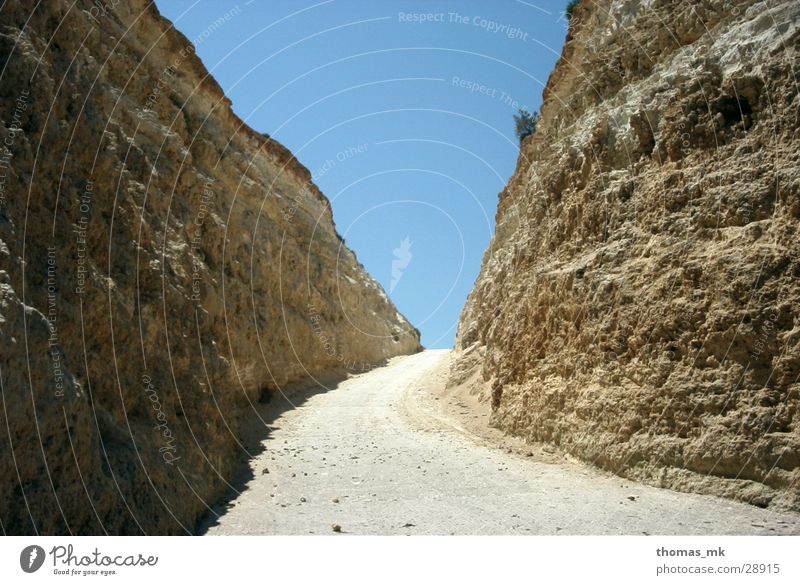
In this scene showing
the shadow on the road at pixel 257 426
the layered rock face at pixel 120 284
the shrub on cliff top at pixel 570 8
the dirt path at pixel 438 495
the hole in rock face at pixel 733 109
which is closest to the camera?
the layered rock face at pixel 120 284

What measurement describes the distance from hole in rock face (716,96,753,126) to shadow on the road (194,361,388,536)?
484 inches

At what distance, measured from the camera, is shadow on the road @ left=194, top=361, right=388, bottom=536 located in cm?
1089

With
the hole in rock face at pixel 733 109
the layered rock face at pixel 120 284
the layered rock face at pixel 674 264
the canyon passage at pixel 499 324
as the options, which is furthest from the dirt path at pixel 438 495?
the hole in rock face at pixel 733 109

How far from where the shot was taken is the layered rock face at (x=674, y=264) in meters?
10.5

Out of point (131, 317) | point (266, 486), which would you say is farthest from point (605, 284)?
point (131, 317)

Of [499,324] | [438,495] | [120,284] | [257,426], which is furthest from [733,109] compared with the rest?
[257,426]

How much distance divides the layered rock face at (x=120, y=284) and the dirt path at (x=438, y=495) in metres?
1.42

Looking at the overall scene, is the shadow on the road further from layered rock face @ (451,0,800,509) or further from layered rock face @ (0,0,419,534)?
layered rock face @ (451,0,800,509)

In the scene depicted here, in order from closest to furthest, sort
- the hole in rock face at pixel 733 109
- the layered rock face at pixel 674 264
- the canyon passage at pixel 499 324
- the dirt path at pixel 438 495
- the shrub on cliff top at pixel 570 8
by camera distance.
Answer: the canyon passage at pixel 499 324, the dirt path at pixel 438 495, the layered rock face at pixel 674 264, the hole in rock face at pixel 733 109, the shrub on cliff top at pixel 570 8

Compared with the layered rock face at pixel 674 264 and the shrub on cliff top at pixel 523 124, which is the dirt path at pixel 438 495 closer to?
the layered rock face at pixel 674 264

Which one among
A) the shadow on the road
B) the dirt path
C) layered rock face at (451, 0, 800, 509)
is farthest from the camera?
the shadow on the road

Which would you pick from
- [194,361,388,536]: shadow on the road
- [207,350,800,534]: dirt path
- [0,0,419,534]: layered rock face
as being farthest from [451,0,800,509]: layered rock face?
[0,0,419,534]: layered rock face

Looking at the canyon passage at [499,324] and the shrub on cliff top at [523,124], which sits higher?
the shrub on cliff top at [523,124]

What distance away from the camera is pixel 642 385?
1218 centimetres
